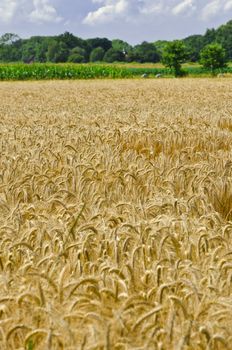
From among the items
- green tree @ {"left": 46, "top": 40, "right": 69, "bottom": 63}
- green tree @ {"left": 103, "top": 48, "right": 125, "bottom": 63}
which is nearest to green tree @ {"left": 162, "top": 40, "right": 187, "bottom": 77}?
green tree @ {"left": 103, "top": 48, "right": 125, "bottom": 63}

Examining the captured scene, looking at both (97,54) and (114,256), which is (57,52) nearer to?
(97,54)

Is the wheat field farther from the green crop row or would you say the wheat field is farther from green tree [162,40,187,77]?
green tree [162,40,187,77]

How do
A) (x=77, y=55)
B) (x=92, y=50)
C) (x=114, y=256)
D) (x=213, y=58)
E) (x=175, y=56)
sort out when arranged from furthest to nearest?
(x=92, y=50)
(x=77, y=55)
(x=213, y=58)
(x=175, y=56)
(x=114, y=256)

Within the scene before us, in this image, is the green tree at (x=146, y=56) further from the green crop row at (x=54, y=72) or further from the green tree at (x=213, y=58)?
the green crop row at (x=54, y=72)

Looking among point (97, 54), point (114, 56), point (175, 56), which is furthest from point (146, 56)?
point (175, 56)

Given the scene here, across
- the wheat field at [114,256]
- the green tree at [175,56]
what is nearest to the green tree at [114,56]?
the green tree at [175,56]

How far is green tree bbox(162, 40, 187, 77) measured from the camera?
74438mm

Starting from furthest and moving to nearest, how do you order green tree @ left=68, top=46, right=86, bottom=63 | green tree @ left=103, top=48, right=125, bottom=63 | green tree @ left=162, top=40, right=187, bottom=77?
1. green tree @ left=103, top=48, right=125, bottom=63
2. green tree @ left=68, top=46, right=86, bottom=63
3. green tree @ left=162, top=40, right=187, bottom=77

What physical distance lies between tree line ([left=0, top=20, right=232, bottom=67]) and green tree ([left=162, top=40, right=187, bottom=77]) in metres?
33.4

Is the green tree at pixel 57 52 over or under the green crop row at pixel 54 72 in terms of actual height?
over

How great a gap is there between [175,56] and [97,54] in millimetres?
58254

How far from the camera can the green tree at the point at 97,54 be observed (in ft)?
425

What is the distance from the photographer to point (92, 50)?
136750 millimetres

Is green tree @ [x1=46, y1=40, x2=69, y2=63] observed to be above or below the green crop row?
above
